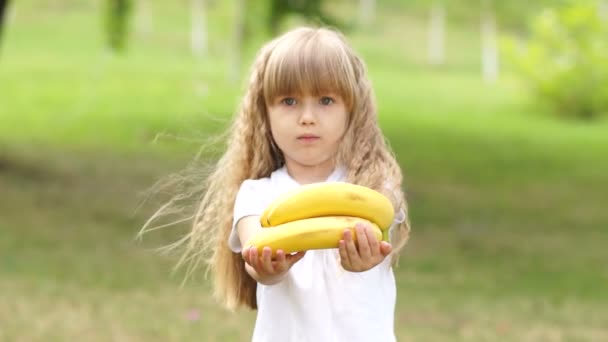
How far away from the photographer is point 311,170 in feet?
10.5

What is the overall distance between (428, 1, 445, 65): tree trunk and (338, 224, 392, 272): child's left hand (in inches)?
1669

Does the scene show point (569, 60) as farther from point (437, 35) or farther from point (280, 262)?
point (280, 262)

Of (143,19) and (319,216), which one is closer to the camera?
(319,216)

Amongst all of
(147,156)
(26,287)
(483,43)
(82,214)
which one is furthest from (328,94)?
(483,43)

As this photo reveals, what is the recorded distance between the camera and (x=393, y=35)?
49.9m

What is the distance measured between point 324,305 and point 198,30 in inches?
1714

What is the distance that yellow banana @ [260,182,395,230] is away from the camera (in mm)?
2855

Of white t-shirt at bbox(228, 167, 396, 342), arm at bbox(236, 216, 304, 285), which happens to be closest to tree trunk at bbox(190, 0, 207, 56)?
white t-shirt at bbox(228, 167, 396, 342)

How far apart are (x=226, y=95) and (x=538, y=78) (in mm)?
8299

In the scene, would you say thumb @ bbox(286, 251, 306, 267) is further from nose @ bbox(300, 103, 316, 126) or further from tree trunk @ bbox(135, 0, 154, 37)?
tree trunk @ bbox(135, 0, 154, 37)

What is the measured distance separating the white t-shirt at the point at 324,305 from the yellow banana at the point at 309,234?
21 centimetres

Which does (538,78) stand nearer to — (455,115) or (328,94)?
(455,115)

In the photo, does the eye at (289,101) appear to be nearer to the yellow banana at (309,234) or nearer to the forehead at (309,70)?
the forehead at (309,70)

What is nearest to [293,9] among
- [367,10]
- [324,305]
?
[324,305]
